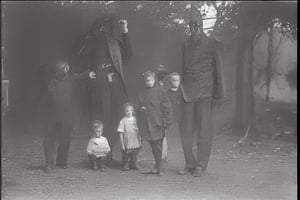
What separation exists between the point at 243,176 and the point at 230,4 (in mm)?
2536

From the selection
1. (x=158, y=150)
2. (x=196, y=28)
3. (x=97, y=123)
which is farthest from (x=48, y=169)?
(x=196, y=28)

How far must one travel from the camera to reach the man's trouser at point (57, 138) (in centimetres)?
548

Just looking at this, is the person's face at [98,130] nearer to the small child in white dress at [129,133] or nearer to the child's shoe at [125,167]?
the small child in white dress at [129,133]

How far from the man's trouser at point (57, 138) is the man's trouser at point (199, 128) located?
120 cm

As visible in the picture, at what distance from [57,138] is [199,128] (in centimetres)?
147

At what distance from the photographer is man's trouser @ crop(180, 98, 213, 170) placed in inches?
217

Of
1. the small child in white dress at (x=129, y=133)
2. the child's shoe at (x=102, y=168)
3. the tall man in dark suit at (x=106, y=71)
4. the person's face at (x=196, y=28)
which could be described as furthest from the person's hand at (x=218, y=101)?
the child's shoe at (x=102, y=168)

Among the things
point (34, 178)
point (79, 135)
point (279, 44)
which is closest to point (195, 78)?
point (34, 178)

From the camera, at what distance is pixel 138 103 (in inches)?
216

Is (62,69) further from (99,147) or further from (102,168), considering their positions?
(102,168)

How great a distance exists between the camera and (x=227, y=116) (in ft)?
25.0

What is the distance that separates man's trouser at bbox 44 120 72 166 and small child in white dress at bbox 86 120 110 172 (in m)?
0.26

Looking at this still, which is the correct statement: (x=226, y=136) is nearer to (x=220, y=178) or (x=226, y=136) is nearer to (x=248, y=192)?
(x=220, y=178)

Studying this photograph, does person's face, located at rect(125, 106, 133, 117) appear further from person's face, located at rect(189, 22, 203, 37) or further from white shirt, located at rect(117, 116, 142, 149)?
person's face, located at rect(189, 22, 203, 37)
